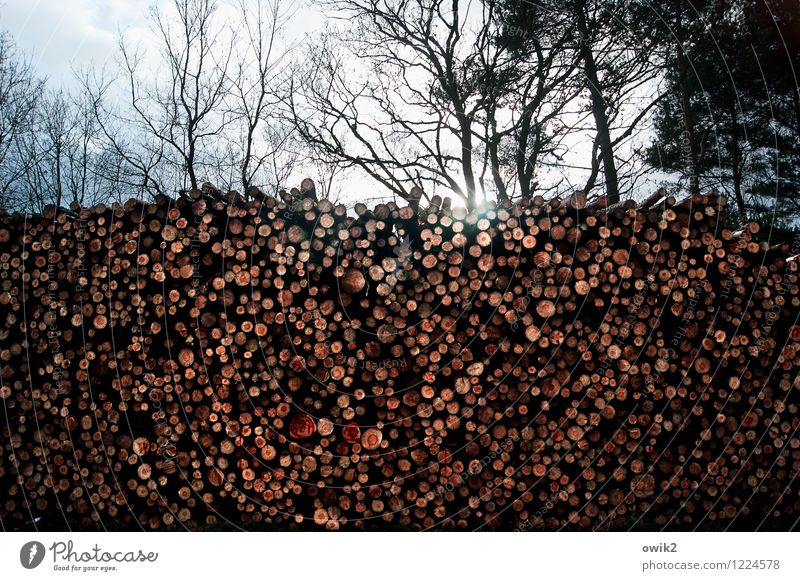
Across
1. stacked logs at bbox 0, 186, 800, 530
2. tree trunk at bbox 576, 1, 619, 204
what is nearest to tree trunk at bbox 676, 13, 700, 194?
tree trunk at bbox 576, 1, 619, 204

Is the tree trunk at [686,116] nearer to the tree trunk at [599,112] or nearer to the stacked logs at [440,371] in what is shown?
the tree trunk at [599,112]

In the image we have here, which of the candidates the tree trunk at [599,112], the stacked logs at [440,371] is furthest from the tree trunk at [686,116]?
the stacked logs at [440,371]

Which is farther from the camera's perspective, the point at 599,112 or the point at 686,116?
the point at 599,112

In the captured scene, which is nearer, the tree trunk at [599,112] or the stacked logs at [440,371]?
the stacked logs at [440,371]

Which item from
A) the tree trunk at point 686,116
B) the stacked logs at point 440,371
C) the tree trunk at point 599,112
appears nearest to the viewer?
the stacked logs at point 440,371

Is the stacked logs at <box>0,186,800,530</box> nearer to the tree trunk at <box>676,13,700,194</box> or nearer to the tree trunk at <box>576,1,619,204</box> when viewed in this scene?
the tree trunk at <box>676,13,700,194</box>

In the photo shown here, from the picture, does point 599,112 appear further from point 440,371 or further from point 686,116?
point 440,371

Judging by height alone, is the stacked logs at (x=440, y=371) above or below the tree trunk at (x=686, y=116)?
below

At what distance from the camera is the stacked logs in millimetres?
3469

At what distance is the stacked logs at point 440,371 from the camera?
11.4 ft

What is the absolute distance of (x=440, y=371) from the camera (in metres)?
3.46

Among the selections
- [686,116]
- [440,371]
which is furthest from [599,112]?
[440,371]
